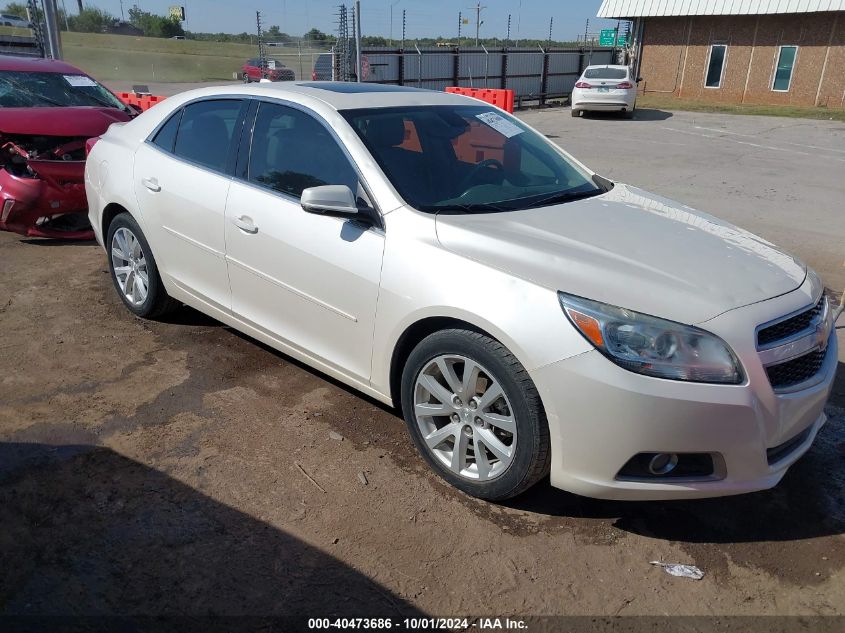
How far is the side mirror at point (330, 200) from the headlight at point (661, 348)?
4.09ft

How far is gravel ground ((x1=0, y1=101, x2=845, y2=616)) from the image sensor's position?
2555 mm

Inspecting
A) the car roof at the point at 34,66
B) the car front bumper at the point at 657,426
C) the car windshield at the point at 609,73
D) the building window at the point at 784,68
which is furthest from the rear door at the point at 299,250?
the building window at the point at 784,68


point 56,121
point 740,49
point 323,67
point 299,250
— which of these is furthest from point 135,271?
point 740,49

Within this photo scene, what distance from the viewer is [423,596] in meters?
2.56

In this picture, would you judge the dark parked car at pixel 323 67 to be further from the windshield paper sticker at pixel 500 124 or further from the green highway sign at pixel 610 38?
the windshield paper sticker at pixel 500 124

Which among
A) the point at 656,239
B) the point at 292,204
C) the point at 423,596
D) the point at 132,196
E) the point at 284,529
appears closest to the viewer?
the point at 423,596

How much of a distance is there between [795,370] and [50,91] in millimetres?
7779

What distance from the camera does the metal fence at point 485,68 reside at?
20.8m

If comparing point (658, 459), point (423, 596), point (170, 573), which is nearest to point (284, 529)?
point (170, 573)

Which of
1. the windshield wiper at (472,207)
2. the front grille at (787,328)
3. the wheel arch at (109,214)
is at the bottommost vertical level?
the wheel arch at (109,214)

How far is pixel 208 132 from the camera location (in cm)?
428

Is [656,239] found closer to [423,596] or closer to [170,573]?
[423,596]

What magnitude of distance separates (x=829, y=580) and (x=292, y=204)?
2903 millimetres

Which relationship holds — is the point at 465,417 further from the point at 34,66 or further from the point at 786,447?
the point at 34,66
